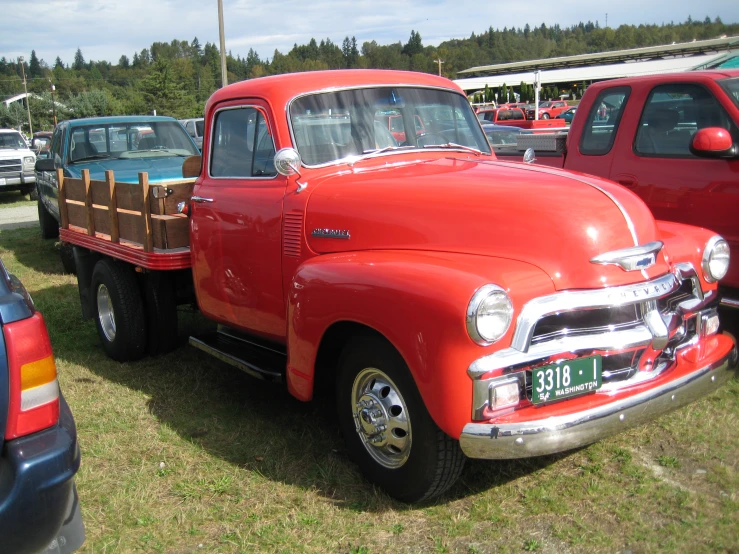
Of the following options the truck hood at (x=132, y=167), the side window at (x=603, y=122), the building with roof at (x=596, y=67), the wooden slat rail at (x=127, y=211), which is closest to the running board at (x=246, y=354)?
the wooden slat rail at (x=127, y=211)

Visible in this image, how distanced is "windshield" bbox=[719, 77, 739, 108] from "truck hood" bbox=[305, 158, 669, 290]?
2.19m

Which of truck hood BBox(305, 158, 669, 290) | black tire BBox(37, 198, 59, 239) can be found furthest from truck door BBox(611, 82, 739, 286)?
black tire BBox(37, 198, 59, 239)

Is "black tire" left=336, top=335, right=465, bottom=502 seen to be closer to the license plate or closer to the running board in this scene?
the license plate

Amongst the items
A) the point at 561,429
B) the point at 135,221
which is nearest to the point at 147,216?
the point at 135,221

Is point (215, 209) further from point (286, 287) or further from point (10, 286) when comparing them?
point (10, 286)

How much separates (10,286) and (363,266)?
1.43 metres

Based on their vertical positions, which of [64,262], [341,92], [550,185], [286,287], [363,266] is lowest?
[64,262]

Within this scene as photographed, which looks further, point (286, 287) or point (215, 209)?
point (215, 209)

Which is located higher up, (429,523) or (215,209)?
(215,209)

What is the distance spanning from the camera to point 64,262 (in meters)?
8.89

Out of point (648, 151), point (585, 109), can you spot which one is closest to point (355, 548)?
point (648, 151)

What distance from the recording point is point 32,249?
10.7 metres

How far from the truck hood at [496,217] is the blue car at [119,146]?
17.5 feet

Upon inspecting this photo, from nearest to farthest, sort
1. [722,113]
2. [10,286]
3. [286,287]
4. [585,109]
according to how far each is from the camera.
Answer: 1. [10,286]
2. [286,287]
3. [722,113]
4. [585,109]
